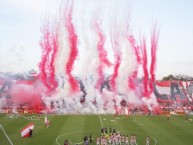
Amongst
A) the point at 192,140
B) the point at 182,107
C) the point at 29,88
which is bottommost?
the point at 192,140

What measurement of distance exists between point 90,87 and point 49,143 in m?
34.8

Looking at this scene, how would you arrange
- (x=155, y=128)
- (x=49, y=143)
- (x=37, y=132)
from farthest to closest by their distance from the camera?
(x=155, y=128), (x=37, y=132), (x=49, y=143)

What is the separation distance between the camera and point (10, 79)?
74.7 m

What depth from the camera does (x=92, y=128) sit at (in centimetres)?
4759

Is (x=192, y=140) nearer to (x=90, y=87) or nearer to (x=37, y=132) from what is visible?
(x=37, y=132)

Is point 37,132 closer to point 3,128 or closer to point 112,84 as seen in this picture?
point 3,128

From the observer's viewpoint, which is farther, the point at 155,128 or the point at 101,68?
the point at 101,68

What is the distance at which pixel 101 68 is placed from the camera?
70312 millimetres

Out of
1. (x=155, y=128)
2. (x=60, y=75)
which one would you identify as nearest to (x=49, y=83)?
(x=60, y=75)

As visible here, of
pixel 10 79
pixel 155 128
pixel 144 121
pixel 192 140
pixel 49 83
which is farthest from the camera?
pixel 10 79

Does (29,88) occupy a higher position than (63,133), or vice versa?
(29,88)

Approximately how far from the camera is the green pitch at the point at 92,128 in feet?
131

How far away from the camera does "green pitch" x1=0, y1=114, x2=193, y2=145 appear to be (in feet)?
131

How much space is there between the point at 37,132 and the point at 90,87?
29.2 meters
